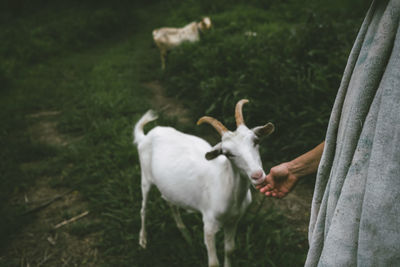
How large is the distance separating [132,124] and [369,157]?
4.88 meters

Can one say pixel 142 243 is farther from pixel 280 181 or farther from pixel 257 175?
pixel 280 181

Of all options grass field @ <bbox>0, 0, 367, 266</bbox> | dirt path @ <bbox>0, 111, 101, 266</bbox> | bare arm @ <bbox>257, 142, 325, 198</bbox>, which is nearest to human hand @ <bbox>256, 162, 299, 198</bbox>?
bare arm @ <bbox>257, 142, 325, 198</bbox>

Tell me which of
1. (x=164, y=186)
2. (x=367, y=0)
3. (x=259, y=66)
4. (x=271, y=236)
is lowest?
(x=271, y=236)

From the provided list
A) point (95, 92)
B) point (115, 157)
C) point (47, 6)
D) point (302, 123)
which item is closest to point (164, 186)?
point (115, 157)

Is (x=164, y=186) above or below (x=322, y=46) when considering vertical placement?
below

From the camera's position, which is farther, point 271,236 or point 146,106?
point 146,106

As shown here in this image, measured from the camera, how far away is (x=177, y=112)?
614cm

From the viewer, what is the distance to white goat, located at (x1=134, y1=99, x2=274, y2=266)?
2.08 meters

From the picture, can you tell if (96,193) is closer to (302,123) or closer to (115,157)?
(115,157)

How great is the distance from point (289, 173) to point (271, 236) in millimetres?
1837

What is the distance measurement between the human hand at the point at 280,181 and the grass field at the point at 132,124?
4.88ft

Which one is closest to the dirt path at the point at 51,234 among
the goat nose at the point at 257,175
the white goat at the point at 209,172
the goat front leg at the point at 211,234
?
the white goat at the point at 209,172

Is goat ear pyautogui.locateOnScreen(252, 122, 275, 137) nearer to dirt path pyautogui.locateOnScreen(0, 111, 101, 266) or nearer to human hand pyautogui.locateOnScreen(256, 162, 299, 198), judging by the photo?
human hand pyautogui.locateOnScreen(256, 162, 299, 198)

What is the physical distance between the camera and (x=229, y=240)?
105 inches
